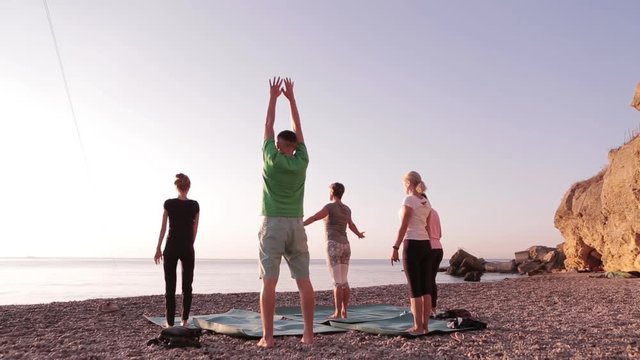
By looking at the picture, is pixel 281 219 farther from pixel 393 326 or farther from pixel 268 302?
pixel 393 326

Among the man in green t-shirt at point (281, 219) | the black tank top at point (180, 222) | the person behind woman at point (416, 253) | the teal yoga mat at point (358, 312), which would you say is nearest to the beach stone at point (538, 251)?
the teal yoga mat at point (358, 312)

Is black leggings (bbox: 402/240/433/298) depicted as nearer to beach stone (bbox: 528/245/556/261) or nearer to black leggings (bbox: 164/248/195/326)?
black leggings (bbox: 164/248/195/326)

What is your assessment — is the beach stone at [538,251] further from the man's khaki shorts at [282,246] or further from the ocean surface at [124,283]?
the man's khaki shorts at [282,246]

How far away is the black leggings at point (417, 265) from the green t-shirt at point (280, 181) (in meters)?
1.48

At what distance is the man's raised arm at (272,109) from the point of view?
5637 mm

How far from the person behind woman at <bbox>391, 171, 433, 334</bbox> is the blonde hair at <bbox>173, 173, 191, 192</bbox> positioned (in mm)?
2757

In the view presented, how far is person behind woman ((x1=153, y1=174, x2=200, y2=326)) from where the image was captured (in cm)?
670

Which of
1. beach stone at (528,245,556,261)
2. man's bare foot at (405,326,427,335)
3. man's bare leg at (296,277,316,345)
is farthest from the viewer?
beach stone at (528,245,556,261)

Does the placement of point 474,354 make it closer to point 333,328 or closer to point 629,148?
point 333,328

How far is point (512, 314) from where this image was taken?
28.0 ft

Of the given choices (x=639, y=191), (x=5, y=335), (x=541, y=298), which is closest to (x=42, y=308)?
(x=5, y=335)

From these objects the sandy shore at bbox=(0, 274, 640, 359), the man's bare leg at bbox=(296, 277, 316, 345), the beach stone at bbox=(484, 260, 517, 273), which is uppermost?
the man's bare leg at bbox=(296, 277, 316, 345)

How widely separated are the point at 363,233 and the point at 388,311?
2.01 m

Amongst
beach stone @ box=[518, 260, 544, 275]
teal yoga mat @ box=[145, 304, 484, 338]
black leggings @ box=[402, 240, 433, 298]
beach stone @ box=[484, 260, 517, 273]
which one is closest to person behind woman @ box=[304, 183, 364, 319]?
teal yoga mat @ box=[145, 304, 484, 338]
